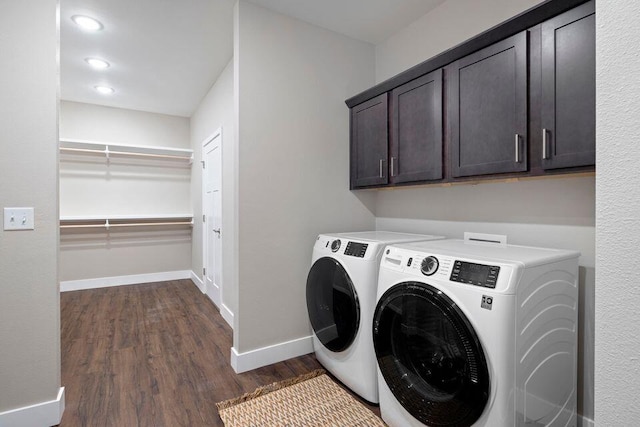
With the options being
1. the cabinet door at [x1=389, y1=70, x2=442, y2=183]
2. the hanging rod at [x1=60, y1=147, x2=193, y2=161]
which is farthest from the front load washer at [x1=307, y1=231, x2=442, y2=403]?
the hanging rod at [x1=60, y1=147, x2=193, y2=161]

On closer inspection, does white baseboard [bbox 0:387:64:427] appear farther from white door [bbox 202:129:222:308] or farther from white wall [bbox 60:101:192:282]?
white wall [bbox 60:101:192:282]

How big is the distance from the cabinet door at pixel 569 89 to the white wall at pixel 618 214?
827 mm

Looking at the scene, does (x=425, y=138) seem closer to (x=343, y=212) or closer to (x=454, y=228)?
(x=454, y=228)

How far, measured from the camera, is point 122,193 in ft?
15.7

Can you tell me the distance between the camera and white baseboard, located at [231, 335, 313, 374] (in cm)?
230

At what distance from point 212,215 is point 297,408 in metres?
2.67

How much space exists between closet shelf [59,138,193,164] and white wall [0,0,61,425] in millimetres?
3024

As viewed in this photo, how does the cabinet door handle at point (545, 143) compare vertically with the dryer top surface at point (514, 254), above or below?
above

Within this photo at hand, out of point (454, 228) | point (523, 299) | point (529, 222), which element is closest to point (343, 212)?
point (454, 228)

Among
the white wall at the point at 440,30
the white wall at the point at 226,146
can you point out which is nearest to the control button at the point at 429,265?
the white wall at the point at 440,30

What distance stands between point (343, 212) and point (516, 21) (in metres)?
1.73

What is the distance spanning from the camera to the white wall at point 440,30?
6.40 feet

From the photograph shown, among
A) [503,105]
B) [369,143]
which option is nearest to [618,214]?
[503,105]

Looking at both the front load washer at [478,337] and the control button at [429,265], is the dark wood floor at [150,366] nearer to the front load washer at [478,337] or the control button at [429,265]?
the front load washer at [478,337]
